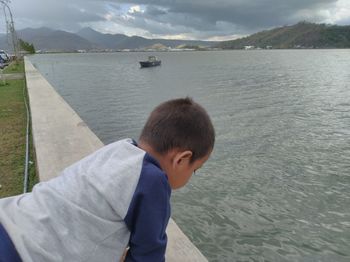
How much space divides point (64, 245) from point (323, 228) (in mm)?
5242

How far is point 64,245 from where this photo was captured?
1.91 metres

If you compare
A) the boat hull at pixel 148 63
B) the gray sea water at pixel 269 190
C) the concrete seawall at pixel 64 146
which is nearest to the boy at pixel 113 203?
the concrete seawall at pixel 64 146

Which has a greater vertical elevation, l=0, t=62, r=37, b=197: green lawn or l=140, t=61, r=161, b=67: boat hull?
l=0, t=62, r=37, b=197: green lawn

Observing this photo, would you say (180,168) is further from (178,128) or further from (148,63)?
(148,63)

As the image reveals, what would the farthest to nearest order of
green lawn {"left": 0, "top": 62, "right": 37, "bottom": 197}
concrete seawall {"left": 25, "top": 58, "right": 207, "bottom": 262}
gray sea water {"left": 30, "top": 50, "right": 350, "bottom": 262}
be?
green lawn {"left": 0, "top": 62, "right": 37, "bottom": 197}, gray sea water {"left": 30, "top": 50, "right": 350, "bottom": 262}, concrete seawall {"left": 25, "top": 58, "right": 207, "bottom": 262}

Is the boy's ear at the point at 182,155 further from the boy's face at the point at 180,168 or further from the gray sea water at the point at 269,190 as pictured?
the gray sea water at the point at 269,190

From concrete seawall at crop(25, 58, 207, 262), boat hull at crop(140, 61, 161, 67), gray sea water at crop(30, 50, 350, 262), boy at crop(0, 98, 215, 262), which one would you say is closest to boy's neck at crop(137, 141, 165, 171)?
boy at crop(0, 98, 215, 262)

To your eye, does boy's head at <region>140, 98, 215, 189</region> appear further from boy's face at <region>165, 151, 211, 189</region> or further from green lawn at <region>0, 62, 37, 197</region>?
green lawn at <region>0, 62, 37, 197</region>

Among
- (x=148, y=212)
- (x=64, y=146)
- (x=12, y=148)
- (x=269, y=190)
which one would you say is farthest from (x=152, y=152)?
(x=12, y=148)

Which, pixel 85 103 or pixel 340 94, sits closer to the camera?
pixel 85 103

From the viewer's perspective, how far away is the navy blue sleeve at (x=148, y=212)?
188 centimetres

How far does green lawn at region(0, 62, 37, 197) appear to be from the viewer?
5923 millimetres

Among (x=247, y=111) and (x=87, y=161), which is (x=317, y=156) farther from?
(x=87, y=161)

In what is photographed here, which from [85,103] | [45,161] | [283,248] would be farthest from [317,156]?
[85,103]
